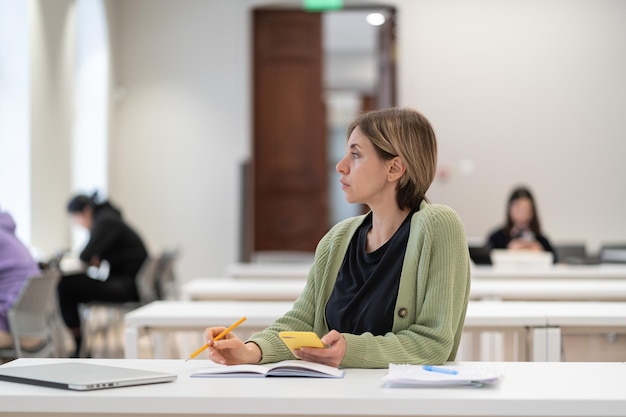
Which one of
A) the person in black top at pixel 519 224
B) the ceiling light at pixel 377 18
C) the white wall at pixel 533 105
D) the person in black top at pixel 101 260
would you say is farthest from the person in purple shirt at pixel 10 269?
the ceiling light at pixel 377 18

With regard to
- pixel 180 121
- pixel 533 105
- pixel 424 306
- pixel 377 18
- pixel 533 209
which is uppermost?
pixel 377 18

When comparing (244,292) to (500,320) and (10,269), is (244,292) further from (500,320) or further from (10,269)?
(500,320)

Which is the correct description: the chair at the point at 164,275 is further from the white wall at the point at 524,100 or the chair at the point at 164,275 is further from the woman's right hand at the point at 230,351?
the woman's right hand at the point at 230,351

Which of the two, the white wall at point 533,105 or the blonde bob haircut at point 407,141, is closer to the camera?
the blonde bob haircut at point 407,141

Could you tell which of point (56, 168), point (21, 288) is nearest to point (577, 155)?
point (56, 168)

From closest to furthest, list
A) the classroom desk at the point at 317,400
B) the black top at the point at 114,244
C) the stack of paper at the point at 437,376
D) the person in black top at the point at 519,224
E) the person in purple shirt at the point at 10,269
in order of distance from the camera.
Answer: the classroom desk at the point at 317,400, the stack of paper at the point at 437,376, the person in purple shirt at the point at 10,269, the black top at the point at 114,244, the person in black top at the point at 519,224

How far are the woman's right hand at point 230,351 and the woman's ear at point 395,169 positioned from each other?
545 millimetres

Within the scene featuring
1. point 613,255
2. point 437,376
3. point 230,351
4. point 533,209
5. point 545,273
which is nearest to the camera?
point 437,376

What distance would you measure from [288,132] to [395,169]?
7618 mm

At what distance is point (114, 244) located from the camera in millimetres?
7102

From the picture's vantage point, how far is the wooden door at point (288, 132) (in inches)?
383

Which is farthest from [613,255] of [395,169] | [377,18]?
[395,169]

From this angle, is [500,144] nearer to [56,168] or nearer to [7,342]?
[56,168]

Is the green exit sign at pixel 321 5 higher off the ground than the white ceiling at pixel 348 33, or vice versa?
the white ceiling at pixel 348 33
